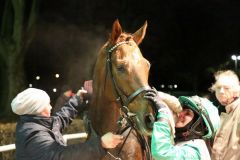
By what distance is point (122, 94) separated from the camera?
3.46 m

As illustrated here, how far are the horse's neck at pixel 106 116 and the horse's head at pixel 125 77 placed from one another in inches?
1.1

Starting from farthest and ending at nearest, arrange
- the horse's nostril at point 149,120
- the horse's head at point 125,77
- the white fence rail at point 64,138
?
the white fence rail at point 64,138
the horse's head at point 125,77
the horse's nostril at point 149,120

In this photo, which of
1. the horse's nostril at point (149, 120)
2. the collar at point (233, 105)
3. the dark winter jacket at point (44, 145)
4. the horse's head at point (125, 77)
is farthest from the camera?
the collar at point (233, 105)

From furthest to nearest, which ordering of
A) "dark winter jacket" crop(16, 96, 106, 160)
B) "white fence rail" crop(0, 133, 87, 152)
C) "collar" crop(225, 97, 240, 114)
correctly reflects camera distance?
1. "white fence rail" crop(0, 133, 87, 152)
2. "collar" crop(225, 97, 240, 114)
3. "dark winter jacket" crop(16, 96, 106, 160)

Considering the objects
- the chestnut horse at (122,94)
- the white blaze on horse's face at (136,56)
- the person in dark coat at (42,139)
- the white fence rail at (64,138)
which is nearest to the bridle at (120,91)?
the chestnut horse at (122,94)

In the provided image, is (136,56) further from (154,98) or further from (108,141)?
(108,141)

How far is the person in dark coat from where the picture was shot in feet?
9.97

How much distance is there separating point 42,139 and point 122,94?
2.34 feet

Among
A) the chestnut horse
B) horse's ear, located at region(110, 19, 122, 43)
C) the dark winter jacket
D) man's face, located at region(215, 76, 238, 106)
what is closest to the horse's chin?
the chestnut horse

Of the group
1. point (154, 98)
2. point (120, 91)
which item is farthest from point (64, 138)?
point (154, 98)

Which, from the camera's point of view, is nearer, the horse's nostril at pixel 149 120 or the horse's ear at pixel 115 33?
the horse's nostril at pixel 149 120

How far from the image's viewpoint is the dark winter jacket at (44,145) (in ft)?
9.95

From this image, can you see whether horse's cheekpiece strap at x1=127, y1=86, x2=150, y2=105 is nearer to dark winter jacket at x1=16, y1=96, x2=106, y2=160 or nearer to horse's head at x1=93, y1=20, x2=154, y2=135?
horse's head at x1=93, y1=20, x2=154, y2=135

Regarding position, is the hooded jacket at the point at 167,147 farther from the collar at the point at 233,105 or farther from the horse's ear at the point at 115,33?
the collar at the point at 233,105
